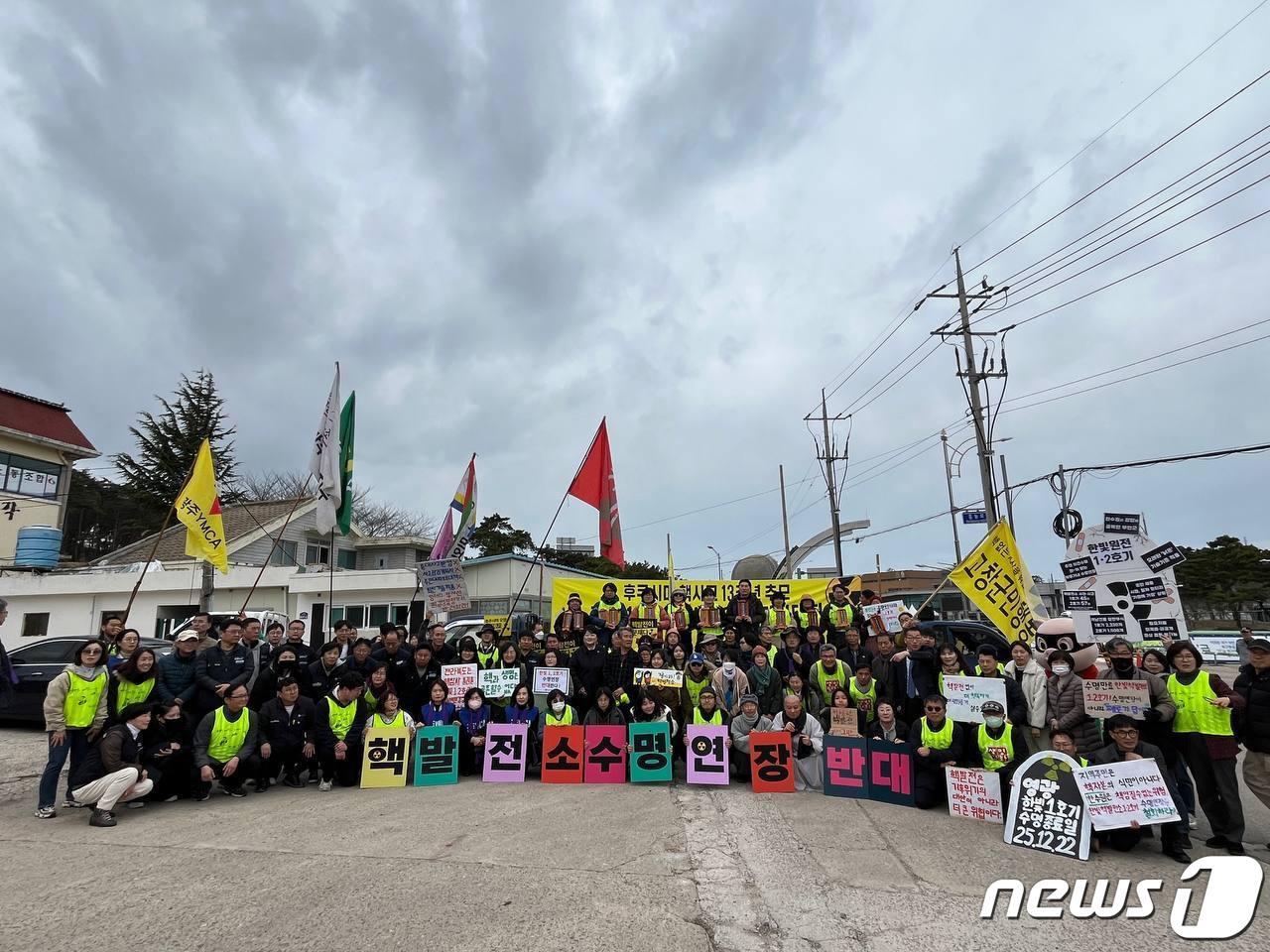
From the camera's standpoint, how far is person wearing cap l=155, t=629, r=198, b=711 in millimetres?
7395

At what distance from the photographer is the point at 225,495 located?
3559 centimetres

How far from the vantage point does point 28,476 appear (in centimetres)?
2530

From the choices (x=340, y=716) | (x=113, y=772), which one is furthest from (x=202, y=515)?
(x=113, y=772)

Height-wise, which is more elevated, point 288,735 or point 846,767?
point 288,735

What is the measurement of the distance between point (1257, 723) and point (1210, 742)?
14.7 inches

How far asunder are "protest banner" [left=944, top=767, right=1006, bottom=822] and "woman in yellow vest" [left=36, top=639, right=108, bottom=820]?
795 cm

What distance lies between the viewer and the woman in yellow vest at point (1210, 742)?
5758mm

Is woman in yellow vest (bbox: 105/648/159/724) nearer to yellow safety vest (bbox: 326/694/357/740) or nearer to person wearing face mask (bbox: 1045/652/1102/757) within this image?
yellow safety vest (bbox: 326/694/357/740)

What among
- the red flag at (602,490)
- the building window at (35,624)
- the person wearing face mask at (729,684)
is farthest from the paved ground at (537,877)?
the building window at (35,624)

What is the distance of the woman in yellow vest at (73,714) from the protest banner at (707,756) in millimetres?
5761

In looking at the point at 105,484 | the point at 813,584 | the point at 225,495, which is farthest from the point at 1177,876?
the point at 105,484

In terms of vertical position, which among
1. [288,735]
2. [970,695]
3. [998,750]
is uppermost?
[970,695]

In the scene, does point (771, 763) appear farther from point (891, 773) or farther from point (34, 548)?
point (34, 548)

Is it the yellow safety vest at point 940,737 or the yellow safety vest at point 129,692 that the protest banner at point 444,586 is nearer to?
the yellow safety vest at point 129,692
